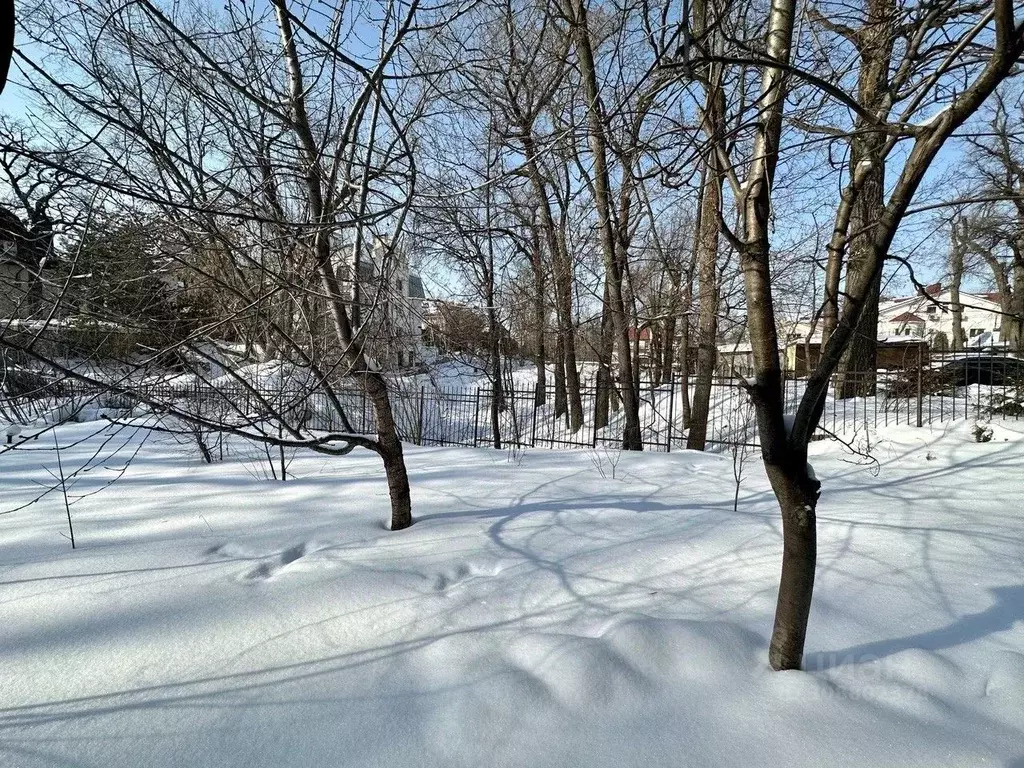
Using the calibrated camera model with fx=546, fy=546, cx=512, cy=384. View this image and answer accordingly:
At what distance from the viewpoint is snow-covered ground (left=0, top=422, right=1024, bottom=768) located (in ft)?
6.30

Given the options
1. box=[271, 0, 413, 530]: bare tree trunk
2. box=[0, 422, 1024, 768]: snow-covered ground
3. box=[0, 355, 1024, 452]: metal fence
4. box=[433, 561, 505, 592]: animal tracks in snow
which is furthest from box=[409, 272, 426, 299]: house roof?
box=[433, 561, 505, 592]: animal tracks in snow

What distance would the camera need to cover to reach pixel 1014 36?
5.68ft

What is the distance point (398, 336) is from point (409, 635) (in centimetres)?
259

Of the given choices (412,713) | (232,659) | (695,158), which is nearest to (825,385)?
(695,158)

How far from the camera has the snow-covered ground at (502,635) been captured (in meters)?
1.92

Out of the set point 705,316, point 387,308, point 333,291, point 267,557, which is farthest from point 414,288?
point 705,316

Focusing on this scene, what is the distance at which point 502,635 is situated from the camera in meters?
2.59

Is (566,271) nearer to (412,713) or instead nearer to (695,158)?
(695,158)

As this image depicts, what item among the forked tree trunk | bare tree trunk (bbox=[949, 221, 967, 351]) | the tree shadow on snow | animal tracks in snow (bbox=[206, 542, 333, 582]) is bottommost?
the tree shadow on snow

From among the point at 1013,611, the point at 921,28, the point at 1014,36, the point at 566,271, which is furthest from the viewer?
the point at 566,271

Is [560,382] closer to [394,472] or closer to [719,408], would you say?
[719,408]

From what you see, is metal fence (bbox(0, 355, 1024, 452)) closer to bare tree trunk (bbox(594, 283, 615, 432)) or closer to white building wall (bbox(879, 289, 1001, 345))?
bare tree trunk (bbox(594, 283, 615, 432))

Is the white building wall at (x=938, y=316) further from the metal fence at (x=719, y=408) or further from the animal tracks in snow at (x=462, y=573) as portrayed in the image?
the animal tracks in snow at (x=462, y=573)

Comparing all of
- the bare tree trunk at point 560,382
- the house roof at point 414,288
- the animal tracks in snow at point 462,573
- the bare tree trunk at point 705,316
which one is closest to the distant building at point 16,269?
the house roof at point 414,288
